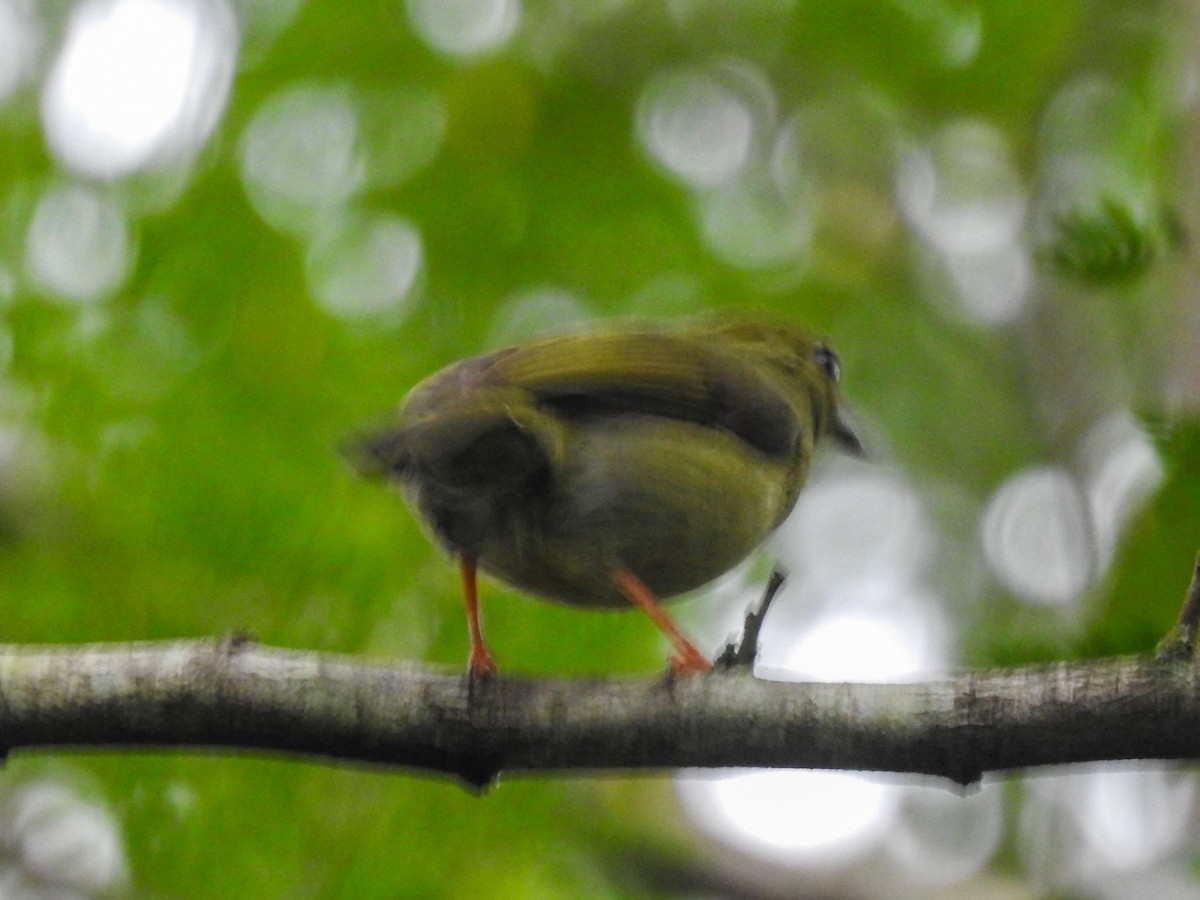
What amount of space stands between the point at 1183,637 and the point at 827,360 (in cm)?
271

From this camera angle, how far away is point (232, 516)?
4.21m

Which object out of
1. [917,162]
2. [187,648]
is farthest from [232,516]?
[917,162]

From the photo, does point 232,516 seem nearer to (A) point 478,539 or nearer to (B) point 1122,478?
(A) point 478,539

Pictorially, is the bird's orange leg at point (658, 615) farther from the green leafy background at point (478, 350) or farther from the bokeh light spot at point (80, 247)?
the bokeh light spot at point (80, 247)

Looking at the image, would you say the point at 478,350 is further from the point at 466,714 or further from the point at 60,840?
the point at 466,714

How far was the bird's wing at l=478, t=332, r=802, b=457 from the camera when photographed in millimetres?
3869

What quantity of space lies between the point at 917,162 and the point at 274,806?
467cm

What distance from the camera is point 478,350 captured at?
535 cm

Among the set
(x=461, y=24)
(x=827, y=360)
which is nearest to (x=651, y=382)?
(x=827, y=360)

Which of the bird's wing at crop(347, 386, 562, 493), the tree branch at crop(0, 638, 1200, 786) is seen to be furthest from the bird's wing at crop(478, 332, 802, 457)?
the tree branch at crop(0, 638, 1200, 786)

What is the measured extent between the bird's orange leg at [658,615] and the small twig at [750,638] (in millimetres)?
159

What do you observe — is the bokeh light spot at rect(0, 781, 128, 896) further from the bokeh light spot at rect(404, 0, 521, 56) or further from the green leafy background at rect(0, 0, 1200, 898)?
the bokeh light spot at rect(404, 0, 521, 56)

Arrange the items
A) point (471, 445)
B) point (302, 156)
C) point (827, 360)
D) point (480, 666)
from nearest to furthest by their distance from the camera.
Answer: point (480, 666)
point (471, 445)
point (827, 360)
point (302, 156)

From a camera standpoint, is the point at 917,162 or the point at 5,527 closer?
the point at 5,527
